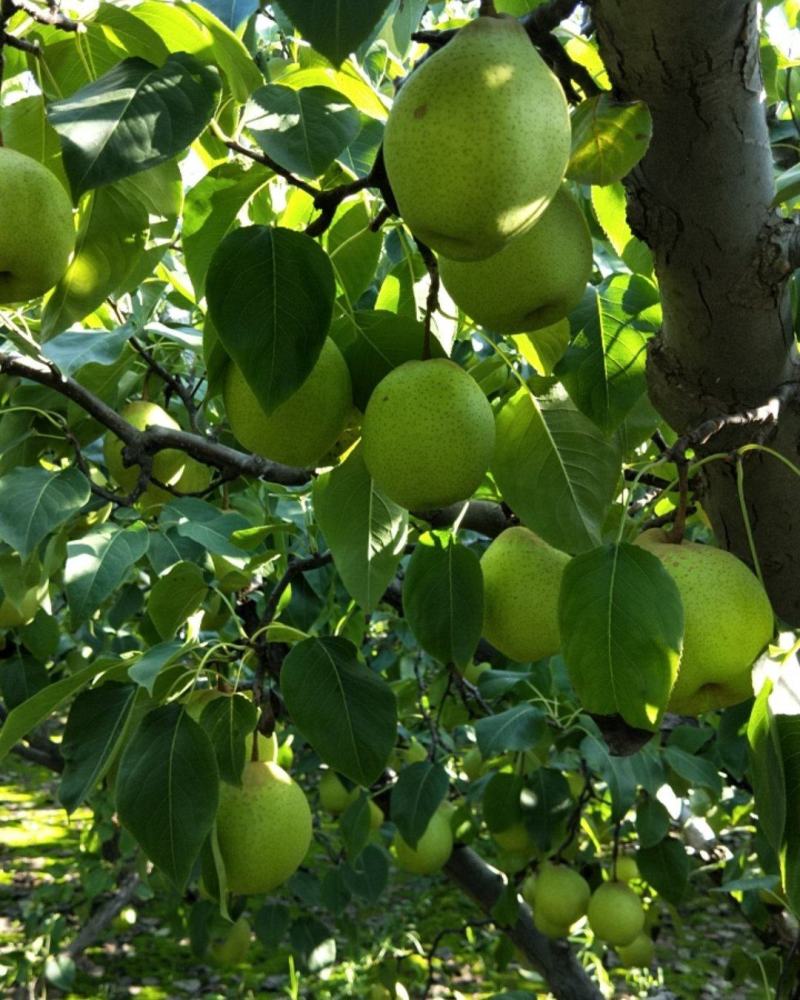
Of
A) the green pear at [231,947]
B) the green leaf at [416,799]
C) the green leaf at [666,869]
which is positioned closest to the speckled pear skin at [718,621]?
the green leaf at [416,799]

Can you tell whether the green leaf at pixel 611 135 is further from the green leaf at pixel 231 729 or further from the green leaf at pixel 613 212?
the green leaf at pixel 231 729

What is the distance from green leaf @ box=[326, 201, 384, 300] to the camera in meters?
1.21

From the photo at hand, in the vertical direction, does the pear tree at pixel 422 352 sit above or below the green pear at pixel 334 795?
above

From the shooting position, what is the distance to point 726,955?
15.8ft

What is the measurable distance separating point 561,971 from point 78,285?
2.55 m

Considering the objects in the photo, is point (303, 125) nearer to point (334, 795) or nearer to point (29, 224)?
point (29, 224)

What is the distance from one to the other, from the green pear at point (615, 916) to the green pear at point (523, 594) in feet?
5.85

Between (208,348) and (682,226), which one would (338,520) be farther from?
(682,226)

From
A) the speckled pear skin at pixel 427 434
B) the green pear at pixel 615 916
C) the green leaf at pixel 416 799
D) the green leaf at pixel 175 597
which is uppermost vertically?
the speckled pear skin at pixel 427 434

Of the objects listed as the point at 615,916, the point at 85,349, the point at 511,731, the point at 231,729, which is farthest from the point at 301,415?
the point at 615,916

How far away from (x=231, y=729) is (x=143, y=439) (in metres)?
0.61

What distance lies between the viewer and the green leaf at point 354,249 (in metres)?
1.21

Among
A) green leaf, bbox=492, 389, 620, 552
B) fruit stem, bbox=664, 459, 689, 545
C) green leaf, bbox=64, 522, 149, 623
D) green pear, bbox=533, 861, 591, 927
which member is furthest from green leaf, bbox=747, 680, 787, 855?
green pear, bbox=533, 861, 591, 927

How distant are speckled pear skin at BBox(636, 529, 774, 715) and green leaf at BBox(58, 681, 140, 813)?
0.73m
